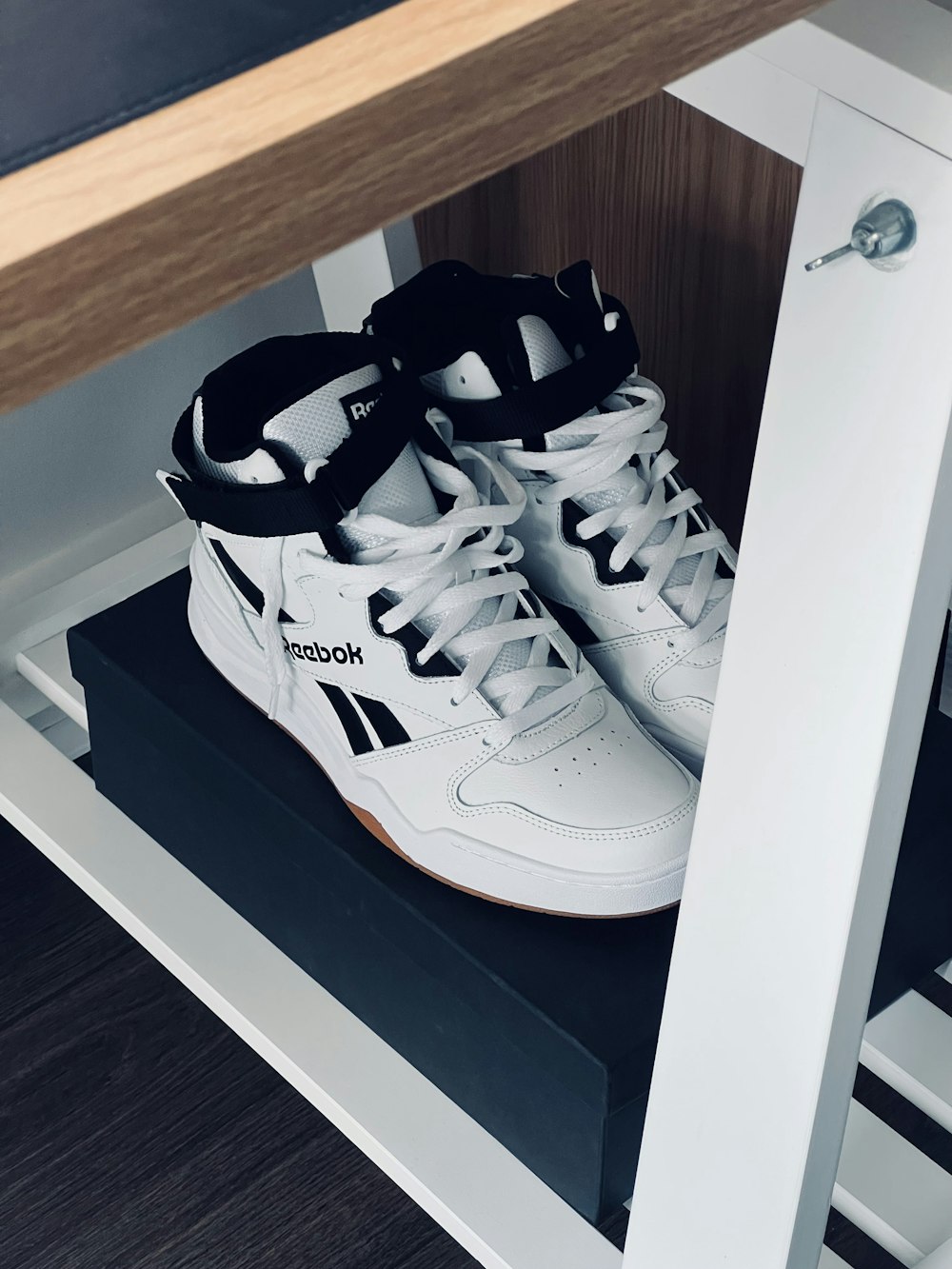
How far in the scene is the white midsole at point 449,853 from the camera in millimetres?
500

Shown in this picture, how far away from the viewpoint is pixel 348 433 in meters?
0.51

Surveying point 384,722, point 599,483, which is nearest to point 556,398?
point 599,483

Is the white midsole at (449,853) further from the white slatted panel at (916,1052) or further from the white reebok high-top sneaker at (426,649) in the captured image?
the white slatted panel at (916,1052)

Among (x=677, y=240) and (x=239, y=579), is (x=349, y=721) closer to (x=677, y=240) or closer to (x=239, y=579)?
(x=239, y=579)

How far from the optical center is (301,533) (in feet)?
1.67

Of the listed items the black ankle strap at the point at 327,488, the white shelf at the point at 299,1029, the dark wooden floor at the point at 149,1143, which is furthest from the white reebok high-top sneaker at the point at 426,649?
the dark wooden floor at the point at 149,1143

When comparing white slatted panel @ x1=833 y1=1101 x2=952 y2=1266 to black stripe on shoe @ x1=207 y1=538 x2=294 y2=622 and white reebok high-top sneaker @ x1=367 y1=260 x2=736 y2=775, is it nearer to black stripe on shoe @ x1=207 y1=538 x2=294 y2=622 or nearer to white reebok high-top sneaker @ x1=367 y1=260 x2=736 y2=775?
white reebok high-top sneaker @ x1=367 y1=260 x2=736 y2=775

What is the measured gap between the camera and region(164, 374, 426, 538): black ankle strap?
495mm

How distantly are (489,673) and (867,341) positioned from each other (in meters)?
0.26

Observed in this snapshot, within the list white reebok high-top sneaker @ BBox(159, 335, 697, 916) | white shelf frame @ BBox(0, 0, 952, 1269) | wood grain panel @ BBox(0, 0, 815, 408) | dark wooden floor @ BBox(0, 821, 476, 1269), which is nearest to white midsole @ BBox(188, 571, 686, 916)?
white reebok high-top sneaker @ BBox(159, 335, 697, 916)

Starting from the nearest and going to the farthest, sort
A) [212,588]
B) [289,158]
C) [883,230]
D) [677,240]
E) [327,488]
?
[289,158], [883,230], [327,488], [212,588], [677,240]

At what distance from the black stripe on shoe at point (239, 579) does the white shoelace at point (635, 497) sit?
3.8 inches

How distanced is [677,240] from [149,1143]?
0.52 m

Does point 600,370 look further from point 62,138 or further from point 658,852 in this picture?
point 62,138
